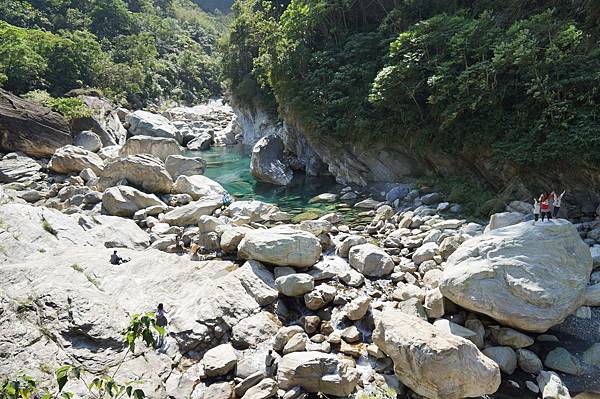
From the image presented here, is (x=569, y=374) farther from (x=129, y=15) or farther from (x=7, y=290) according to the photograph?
(x=129, y=15)

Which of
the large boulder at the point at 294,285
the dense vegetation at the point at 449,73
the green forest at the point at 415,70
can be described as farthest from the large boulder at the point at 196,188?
the large boulder at the point at 294,285

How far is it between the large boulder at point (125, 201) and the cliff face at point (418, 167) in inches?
446

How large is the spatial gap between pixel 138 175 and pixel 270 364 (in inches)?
574

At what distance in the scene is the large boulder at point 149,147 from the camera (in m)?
24.8

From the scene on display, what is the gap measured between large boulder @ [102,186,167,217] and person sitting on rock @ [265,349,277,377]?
11102mm

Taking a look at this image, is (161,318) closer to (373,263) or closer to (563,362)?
(373,263)

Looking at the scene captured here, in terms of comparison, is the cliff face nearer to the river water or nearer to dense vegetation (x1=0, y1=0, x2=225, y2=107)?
the river water

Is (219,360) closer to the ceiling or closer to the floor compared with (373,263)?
closer to the floor

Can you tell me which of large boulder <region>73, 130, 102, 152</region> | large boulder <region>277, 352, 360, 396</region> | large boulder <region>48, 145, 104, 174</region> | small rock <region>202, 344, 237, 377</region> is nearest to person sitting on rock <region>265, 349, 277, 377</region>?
large boulder <region>277, 352, 360, 396</region>

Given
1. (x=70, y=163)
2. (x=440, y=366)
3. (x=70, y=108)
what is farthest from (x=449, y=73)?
(x=70, y=108)

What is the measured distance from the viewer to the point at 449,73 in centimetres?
1697

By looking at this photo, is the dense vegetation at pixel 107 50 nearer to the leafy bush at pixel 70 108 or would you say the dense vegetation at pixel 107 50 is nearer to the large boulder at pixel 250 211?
the leafy bush at pixel 70 108

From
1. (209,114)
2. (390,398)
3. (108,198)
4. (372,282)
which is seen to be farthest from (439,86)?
A: (209,114)

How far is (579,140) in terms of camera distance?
42.9 feet
